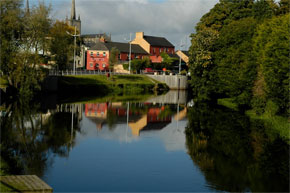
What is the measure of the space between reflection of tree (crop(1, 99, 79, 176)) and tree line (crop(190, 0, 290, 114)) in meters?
18.7

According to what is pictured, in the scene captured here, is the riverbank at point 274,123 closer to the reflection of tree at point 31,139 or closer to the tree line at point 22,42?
the reflection of tree at point 31,139

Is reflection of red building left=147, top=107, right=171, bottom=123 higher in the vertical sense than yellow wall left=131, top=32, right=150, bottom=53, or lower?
lower

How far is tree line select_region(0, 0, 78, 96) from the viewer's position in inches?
2130

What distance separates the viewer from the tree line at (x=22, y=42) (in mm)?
54094

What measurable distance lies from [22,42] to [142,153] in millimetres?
38825

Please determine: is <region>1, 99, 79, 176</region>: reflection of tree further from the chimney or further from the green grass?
the chimney

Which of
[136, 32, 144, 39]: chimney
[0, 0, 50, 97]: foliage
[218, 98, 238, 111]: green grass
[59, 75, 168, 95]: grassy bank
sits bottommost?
[218, 98, 238, 111]: green grass

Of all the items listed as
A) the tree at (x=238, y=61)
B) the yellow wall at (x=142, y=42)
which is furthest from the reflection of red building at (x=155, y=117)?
the yellow wall at (x=142, y=42)

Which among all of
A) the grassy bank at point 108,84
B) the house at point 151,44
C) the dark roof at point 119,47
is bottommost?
the grassy bank at point 108,84

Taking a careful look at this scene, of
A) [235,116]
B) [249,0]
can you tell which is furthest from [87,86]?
[235,116]

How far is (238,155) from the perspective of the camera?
86.6ft

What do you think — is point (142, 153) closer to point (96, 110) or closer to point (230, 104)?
point (96, 110)

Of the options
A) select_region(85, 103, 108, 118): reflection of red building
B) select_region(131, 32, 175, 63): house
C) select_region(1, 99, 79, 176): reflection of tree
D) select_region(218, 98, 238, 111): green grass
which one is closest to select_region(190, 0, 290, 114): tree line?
select_region(218, 98, 238, 111): green grass

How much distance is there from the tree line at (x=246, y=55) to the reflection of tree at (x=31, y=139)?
1868 cm
